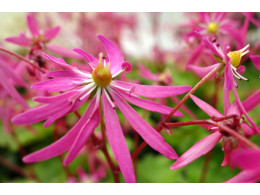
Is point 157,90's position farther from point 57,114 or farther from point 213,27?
point 213,27

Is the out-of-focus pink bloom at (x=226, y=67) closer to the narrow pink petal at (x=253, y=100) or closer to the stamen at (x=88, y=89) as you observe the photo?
the narrow pink petal at (x=253, y=100)

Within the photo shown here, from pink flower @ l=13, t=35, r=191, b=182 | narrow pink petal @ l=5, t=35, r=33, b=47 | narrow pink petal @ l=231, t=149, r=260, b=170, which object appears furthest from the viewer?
narrow pink petal @ l=5, t=35, r=33, b=47

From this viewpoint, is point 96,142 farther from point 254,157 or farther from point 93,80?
point 254,157

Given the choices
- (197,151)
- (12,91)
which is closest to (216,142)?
(197,151)

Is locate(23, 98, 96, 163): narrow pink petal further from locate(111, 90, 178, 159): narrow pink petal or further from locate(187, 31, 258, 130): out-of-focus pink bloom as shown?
locate(187, 31, 258, 130): out-of-focus pink bloom

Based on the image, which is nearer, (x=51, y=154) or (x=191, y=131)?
(x=51, y=154)

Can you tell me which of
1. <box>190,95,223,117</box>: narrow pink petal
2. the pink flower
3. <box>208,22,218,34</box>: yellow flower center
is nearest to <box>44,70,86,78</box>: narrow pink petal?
the pink flower
